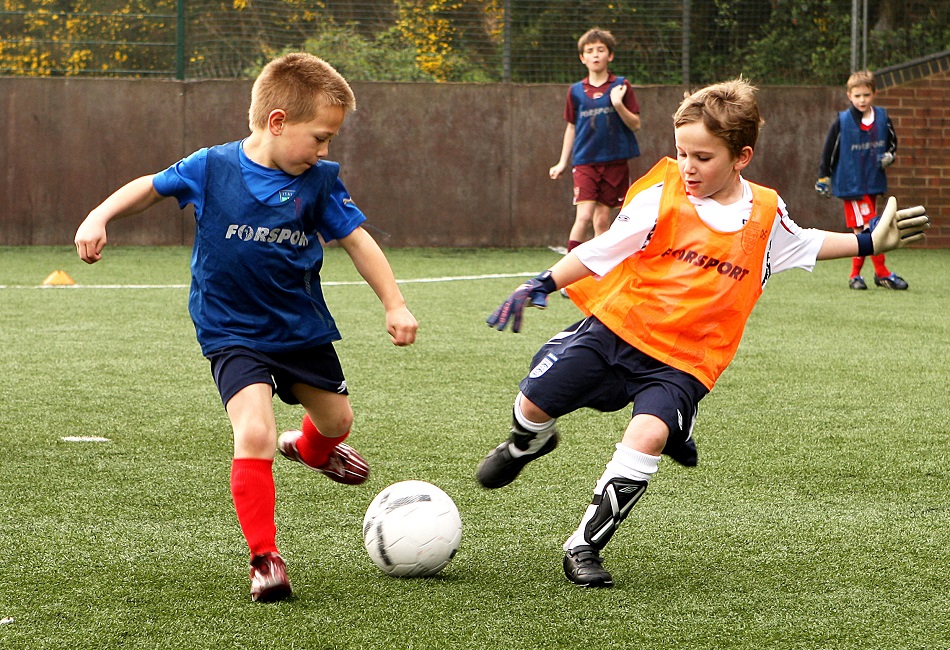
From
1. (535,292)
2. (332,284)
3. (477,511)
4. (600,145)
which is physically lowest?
(332,284)

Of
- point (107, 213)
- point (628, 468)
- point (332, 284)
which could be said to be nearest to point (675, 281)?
point (628, 468)

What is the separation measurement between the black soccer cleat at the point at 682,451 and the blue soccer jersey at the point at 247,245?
3.39ft

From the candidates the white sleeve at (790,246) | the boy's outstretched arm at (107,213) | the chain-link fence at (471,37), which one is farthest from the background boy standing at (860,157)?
the boy's outstretched arm at (107,213)

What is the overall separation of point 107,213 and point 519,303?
1.08 meters

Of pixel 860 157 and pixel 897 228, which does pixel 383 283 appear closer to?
pixel 897 228

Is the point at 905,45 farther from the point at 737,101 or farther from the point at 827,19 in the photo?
the point at 737,101

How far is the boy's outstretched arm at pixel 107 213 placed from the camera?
125 inches

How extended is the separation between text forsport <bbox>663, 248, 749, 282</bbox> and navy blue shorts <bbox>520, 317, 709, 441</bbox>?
290 mm

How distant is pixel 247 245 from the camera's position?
3.37m

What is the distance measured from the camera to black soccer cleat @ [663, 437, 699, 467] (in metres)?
3.47

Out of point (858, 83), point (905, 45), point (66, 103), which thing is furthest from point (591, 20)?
point (66, 103)

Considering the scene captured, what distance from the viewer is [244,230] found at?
337 centimetres

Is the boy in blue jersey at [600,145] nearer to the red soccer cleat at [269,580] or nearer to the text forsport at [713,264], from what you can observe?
the text forsport at [713,264]

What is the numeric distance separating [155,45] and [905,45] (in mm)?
8907
